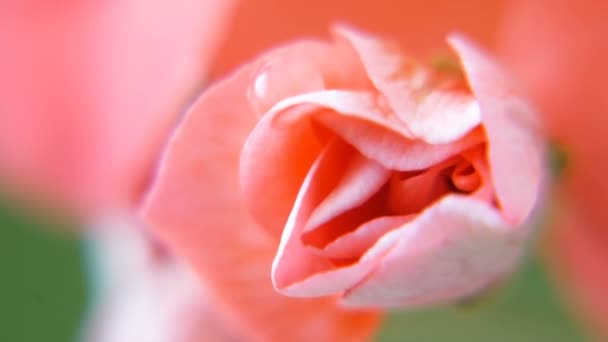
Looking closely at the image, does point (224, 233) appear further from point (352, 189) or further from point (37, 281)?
point (37, 281)

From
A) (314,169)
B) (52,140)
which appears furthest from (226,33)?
(314,169)

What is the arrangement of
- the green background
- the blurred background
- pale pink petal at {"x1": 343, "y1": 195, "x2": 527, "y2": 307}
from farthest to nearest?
the green background
the blurred background
pale pink petal at {"x1": 343, "y1": 195, "x2": 527, "y2": 307}

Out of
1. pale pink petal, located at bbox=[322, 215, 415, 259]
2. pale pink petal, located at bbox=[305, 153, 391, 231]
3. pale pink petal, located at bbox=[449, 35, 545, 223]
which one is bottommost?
pale pink petal, located at bbox=[449, 35, 545, 223]

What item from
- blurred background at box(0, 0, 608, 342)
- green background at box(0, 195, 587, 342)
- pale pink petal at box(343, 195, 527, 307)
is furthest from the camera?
green background at box(0, 195, 587, 342)

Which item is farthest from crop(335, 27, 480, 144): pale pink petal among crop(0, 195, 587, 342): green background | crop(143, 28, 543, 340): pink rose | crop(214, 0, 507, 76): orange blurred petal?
crop(0, 195, 587, 342): green background

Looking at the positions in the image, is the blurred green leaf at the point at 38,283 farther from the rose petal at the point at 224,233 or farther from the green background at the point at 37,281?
the rose petal at the point at 224,233

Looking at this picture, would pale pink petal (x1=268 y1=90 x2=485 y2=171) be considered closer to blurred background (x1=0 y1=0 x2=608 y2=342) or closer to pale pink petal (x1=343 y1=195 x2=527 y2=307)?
pale pink petal (x1=343 y1=195 x2=527 y2=307)
